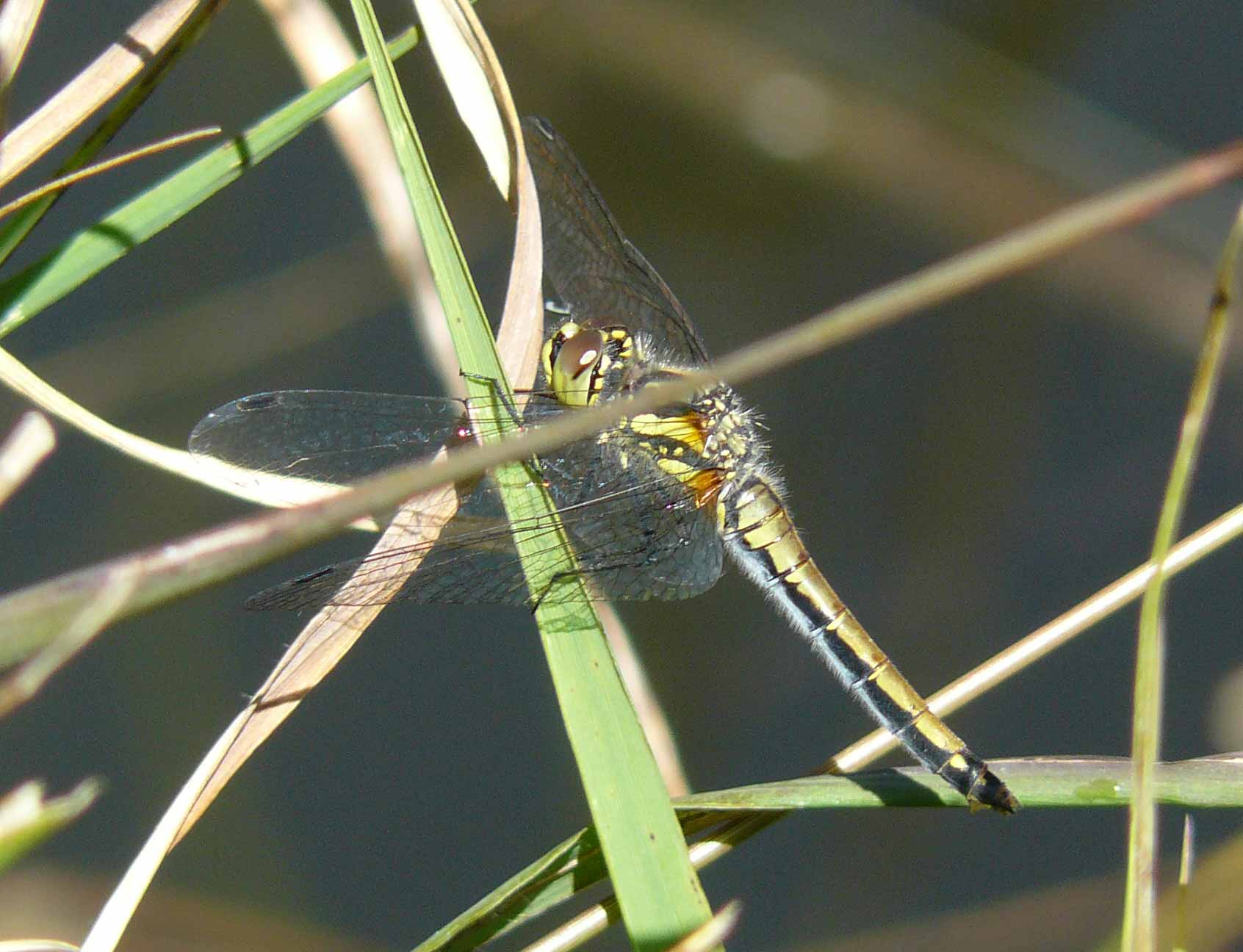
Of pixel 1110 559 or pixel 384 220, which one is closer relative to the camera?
pixel 384 220

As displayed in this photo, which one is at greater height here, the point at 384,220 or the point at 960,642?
the point at 384,220

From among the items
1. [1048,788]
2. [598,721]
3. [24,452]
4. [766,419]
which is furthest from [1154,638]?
[766,419]

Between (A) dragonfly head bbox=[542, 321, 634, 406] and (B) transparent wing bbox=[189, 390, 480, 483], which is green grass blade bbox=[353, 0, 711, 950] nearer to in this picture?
(B) transparent wing bbox=[189, 390, 480, 483]

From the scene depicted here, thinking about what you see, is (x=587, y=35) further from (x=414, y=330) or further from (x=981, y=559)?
(x=981, y=559)

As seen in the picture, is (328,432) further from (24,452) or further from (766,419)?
(766,419)

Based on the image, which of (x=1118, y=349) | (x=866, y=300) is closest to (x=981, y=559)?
(x=1118, y=349)

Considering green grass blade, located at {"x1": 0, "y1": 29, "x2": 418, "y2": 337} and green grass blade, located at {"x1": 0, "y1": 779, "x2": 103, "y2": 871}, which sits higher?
green grass blade, located at {"x1": 0, "y1": 29, "x2": 418, "y2": 337}

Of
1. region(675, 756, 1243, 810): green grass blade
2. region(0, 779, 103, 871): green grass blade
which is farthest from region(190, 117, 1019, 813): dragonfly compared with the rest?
region(0, 779, 103, 871): green grass blade
